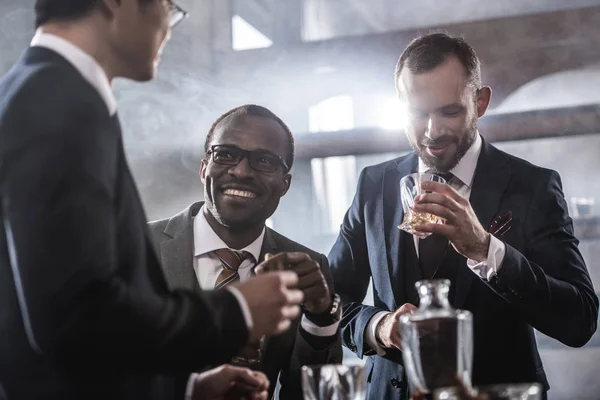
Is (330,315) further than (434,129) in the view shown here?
No

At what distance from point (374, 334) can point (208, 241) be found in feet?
1.96

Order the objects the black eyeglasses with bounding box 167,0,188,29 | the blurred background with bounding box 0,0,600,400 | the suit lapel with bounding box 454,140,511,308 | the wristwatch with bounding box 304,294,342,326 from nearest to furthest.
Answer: the black eyeglasses with bounding box 167,0,188,29 → the wristwatch with bounding box 304,294,342,326 → the suit lapel with bounding box 454,140,511,308 → the blurred background with bounding box 0,0,600,400

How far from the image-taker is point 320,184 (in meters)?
5.36

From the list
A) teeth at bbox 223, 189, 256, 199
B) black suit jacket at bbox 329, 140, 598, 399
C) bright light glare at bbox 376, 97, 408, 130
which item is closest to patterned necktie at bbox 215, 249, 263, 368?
teeth at bbox 223, 189, 256, 199

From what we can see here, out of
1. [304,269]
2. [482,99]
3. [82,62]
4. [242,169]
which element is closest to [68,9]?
[82,62]

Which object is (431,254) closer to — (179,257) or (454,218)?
(454,218)

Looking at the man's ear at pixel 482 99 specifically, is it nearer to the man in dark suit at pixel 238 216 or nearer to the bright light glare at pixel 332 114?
the man in dark suit at pixel 238 216

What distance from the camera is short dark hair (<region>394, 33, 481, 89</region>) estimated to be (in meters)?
2.22

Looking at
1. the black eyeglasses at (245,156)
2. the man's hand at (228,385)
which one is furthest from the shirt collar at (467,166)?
the man's hand at (228,385)

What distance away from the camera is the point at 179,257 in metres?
2.24

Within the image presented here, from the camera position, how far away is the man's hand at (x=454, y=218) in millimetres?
1714

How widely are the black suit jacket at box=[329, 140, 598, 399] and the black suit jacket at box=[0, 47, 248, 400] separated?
42.1 inches

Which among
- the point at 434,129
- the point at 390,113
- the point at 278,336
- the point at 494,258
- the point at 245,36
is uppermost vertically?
the point at 245,36

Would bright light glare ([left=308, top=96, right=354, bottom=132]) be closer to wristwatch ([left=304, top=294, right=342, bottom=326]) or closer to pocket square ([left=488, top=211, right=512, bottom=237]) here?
pocket square ([left=488, top=211, right=512, bottom=237])
